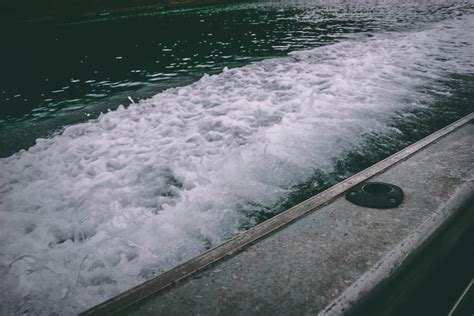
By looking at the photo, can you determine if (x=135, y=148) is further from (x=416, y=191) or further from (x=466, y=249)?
(x=466, y=249)

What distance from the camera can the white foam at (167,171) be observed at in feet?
7.23

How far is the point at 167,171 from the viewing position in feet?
11.2

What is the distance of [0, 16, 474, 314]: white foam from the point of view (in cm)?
220

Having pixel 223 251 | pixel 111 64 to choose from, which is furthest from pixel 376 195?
pixel 111 64

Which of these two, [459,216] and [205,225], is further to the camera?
[205,225]

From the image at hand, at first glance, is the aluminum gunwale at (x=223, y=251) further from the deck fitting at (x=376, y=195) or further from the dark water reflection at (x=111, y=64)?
the dark water reflection at (x=111, y=64)

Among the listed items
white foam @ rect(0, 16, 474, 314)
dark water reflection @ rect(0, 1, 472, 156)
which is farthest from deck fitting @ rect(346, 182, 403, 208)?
dark water reflection @ rect(0, 1, 472, 156)

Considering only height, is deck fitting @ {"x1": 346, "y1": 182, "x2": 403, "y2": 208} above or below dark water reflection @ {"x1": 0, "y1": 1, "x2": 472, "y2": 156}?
above

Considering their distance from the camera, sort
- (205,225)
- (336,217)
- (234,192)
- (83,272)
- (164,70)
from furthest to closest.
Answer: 1. (164,70)
2. (234,192)
3. (205,225)
4. (83,272)
5. (336,217)

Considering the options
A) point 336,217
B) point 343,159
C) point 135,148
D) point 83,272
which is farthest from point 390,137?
point 83,272

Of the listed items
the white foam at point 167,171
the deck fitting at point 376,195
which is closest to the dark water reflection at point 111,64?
the white foam at point 167,171

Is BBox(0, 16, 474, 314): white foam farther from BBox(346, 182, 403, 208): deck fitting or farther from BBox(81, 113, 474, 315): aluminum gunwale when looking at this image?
BBox(346, 182, 403, 208): deck fitting

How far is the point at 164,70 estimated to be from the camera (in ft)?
27.4

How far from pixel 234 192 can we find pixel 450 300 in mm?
1880
